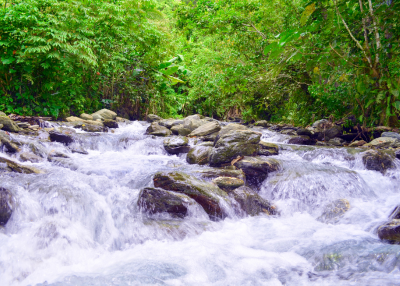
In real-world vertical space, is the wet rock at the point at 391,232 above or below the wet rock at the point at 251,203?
above

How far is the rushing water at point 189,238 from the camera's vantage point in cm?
258

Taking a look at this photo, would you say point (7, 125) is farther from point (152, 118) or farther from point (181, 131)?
point (152, 118)

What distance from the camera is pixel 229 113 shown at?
62.4 feet

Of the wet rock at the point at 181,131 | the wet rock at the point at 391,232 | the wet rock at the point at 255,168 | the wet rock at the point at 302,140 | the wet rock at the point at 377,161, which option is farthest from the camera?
the wet rock at the point at 181,131

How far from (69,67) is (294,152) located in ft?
26.4

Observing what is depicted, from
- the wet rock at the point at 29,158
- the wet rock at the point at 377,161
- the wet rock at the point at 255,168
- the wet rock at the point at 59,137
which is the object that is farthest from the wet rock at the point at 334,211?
the wet rock at the point at 59,137

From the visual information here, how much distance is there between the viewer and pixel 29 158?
226 inches

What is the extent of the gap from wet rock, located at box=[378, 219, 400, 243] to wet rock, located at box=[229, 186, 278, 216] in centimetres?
159

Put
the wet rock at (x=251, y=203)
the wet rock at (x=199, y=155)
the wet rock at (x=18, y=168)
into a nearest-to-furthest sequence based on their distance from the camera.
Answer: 1. the wet rock at (x=251, y=203)
2. the wet rock at (x=18, y=168)
3. the wet rock at (x=199, y=155)

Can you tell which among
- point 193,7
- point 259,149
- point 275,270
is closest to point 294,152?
point 259,149

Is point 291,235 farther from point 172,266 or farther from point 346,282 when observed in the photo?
point 172,266

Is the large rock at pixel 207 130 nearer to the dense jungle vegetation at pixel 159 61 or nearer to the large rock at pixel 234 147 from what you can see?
the dense jungle vegetation at pixel 159 61

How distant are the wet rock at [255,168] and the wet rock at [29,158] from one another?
4059 mm

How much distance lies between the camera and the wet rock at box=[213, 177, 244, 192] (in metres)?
4.72
